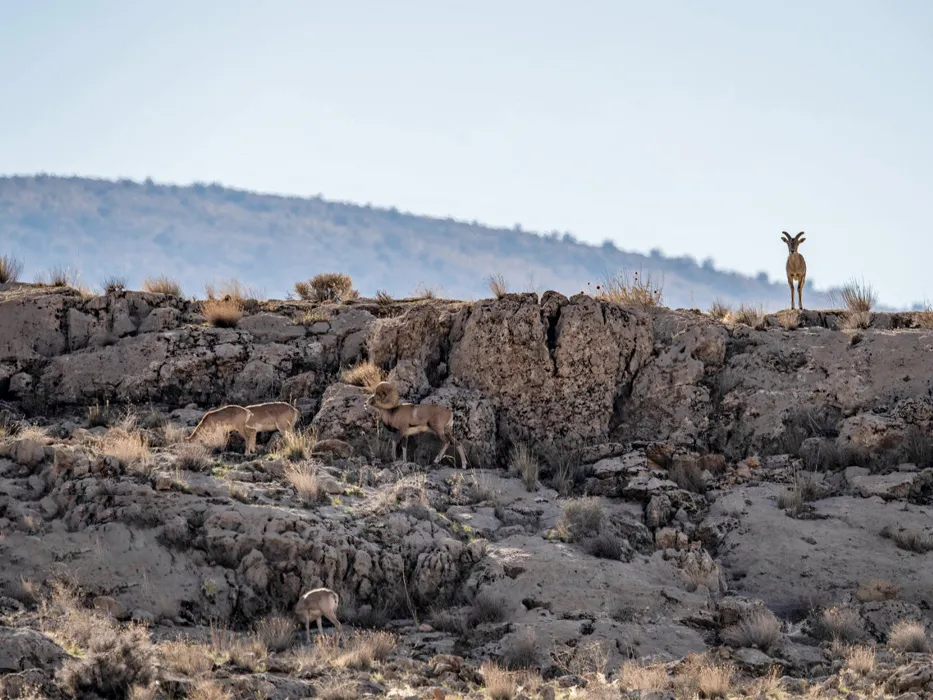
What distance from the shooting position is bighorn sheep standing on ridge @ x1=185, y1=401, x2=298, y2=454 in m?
18.6

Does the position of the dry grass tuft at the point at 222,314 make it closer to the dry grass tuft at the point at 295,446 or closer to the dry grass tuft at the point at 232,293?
the dry grass tuft at the point at 232,293

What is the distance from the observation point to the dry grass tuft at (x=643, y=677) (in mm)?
12117

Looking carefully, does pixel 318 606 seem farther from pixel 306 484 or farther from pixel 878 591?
pixel 878 591

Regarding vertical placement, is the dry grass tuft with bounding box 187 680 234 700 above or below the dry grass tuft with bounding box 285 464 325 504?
below

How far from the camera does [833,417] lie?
1973 cm

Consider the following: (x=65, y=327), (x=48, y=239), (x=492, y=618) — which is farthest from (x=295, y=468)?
(x=48, y=239)

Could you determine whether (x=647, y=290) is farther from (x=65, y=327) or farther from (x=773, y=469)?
(x=65, y=327)

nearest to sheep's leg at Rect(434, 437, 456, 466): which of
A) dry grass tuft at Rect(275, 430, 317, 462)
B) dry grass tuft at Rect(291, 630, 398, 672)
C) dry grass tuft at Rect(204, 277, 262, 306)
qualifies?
dry grass tuft at Rect(275, 430, 317, 462)

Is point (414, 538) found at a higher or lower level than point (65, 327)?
lower

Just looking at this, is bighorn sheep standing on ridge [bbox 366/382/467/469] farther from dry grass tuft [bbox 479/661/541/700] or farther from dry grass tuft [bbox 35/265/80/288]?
dry grass tuft [bbox 35/265/80/288]

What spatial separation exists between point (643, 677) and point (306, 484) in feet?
19.4

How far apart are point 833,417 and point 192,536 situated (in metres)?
10.5

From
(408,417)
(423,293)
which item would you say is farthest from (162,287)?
(408,417)

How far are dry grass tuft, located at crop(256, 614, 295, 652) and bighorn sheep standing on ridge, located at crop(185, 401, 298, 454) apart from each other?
472 centimetres
